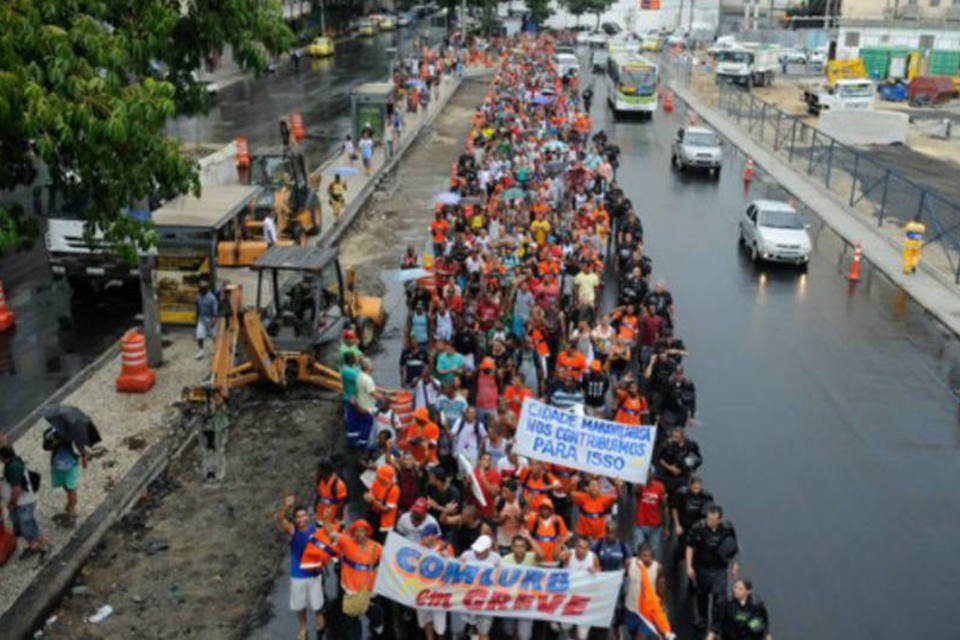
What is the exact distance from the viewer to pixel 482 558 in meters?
9.83

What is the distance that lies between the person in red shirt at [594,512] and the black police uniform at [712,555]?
1.07 m

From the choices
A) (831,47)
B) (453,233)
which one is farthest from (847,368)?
(831,47)

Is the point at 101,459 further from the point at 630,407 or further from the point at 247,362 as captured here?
the point at 630,407

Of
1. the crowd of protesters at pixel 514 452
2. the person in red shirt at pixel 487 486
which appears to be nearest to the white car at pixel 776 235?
the crowd of protesters at pixel 514 452

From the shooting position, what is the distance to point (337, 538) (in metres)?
10.4

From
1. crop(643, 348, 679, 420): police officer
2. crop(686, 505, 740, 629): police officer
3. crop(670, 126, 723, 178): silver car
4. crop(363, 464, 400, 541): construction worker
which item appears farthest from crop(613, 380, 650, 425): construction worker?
crop(670, 126, 723, 178): silver car

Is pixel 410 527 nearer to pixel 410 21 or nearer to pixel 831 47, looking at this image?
pixel 831 47

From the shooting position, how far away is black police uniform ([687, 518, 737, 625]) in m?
10.3

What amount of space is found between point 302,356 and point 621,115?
4008 cm

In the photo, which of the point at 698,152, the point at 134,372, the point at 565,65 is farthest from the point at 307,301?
the point at 565,65

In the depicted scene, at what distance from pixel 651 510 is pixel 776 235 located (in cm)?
1623

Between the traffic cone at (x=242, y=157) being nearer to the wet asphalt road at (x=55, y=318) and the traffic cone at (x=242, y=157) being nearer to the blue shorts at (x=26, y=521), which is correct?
the wet asphalt road at (x=55, y=318)

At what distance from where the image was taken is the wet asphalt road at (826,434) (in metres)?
12.0

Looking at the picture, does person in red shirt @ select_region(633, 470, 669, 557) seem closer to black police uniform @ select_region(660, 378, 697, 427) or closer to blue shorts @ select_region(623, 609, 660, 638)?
blue shorts @ select_region(623, 609, 660, 638)
